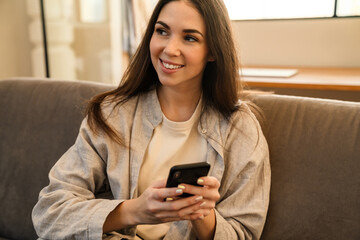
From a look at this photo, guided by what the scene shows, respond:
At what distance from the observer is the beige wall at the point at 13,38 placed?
2.56m

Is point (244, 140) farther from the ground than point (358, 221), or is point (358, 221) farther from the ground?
point (244, 140)

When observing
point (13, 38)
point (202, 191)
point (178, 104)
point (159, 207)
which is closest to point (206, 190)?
point (202, 191)

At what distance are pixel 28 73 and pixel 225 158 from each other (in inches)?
77.6

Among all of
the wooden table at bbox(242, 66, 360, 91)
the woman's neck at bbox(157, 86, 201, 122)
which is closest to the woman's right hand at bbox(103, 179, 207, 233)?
the woman's neck at bbox(157, 86, 201, 122)

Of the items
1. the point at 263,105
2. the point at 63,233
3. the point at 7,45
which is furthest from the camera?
the point at 7,45

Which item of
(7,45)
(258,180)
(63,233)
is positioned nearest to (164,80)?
(258,180)

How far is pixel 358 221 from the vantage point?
44.7 inches

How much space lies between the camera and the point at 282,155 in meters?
1.24

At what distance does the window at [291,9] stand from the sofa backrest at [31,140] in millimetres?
1381

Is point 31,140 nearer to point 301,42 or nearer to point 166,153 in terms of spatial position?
point 166,153

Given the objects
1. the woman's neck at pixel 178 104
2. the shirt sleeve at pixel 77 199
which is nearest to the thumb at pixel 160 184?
the shirt sleeve at pixel 77 199

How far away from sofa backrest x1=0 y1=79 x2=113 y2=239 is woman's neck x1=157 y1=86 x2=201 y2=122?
317 mm

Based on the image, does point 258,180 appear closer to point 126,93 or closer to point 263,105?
point 263,105

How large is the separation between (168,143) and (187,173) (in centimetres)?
33
